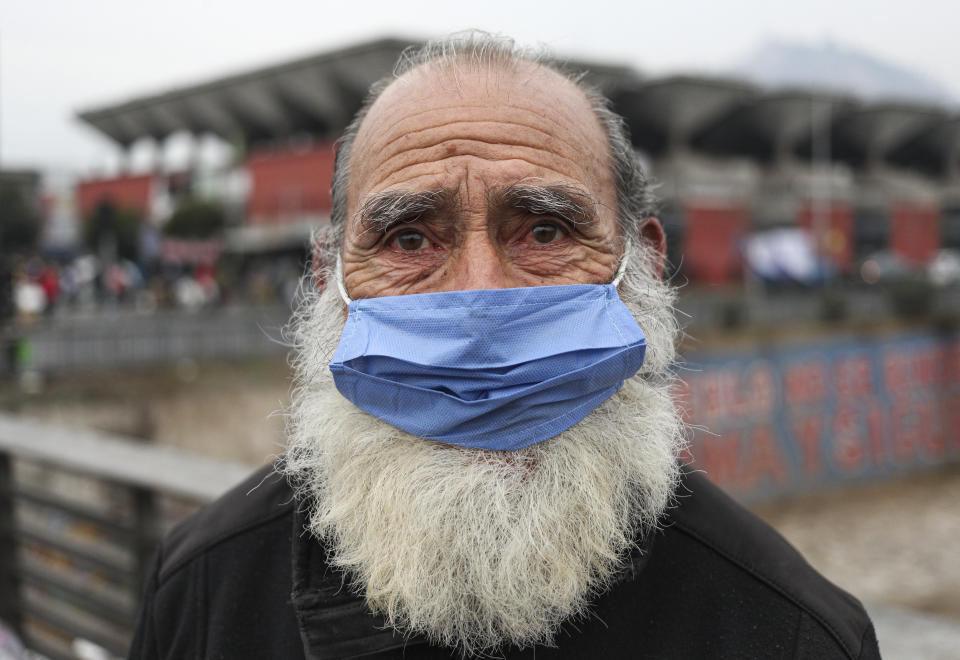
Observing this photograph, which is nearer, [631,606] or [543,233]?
[631,606]

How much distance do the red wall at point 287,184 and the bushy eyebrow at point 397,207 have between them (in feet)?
103

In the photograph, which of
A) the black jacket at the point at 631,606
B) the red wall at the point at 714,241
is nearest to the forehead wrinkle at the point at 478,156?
the black jacket at the point at 631,606

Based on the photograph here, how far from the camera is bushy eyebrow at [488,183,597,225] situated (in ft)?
4.57

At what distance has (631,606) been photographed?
1312 mm

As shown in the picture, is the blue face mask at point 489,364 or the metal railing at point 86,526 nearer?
the blue face mask at point 489,364

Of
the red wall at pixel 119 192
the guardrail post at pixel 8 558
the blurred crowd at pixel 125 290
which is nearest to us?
the guardrail post at pixel 8 558

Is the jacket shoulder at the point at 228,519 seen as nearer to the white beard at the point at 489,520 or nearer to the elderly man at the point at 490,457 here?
the elderly man at the point at 490,457

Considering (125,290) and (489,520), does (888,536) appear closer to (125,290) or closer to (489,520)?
(489,520)

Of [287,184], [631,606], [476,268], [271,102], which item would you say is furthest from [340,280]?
[271,102]

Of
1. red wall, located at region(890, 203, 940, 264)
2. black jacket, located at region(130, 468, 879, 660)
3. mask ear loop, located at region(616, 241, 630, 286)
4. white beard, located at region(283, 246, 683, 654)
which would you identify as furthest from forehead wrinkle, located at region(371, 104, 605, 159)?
red wall, located at region(890, 203, 940, 264)

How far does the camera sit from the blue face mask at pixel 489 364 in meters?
1.26

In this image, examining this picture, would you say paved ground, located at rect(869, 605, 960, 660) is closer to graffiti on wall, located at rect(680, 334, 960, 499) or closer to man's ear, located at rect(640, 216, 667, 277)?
man's ear, located at rect(640, 216, 667, 277)

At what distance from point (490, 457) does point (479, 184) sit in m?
0.48

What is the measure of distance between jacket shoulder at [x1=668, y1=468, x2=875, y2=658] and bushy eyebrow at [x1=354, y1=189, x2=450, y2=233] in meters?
0.67
